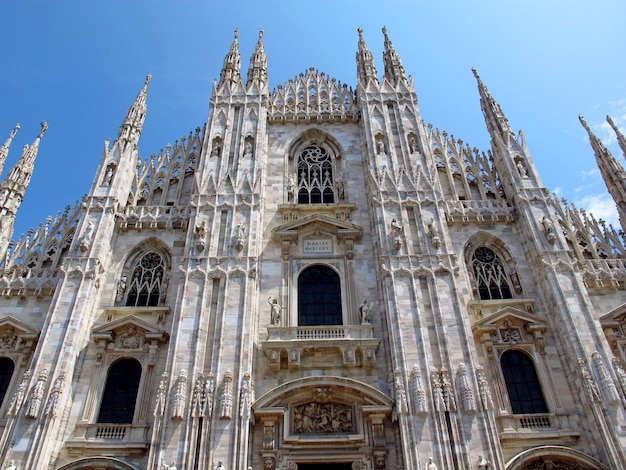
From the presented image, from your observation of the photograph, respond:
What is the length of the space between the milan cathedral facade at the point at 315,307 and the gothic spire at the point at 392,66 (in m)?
1.28

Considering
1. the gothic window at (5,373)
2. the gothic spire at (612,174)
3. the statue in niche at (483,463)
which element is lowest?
the statue in niche at (483,463)

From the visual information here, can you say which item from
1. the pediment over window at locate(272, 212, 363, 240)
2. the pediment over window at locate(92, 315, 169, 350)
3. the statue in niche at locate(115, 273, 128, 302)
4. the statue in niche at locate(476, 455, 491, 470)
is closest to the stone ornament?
the statue in niche at locate(476, 455, 491, 470)

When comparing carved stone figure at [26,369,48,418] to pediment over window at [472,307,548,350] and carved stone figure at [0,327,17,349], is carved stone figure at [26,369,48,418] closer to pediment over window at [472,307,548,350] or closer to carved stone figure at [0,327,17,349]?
carved stone figure at [0,327,17,349]

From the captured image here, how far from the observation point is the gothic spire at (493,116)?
69.8ft

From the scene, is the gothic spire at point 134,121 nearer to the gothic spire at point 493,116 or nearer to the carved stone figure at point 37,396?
the carved stone figure at point 37,396

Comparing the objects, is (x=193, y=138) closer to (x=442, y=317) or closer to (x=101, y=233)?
(x=101, y=233)

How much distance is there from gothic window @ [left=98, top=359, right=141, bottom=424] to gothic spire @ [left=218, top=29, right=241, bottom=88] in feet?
43.9

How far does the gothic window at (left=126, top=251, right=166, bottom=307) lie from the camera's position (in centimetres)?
1762

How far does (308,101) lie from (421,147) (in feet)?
21.2

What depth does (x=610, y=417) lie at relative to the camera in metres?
13.6

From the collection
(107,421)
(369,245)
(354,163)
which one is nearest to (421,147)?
(354,163)

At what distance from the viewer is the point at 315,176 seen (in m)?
21.3

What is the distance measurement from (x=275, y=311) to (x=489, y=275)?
25.8 ft

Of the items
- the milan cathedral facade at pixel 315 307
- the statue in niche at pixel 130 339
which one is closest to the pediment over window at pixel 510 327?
the milan cathedral facade at pixel 315 307
